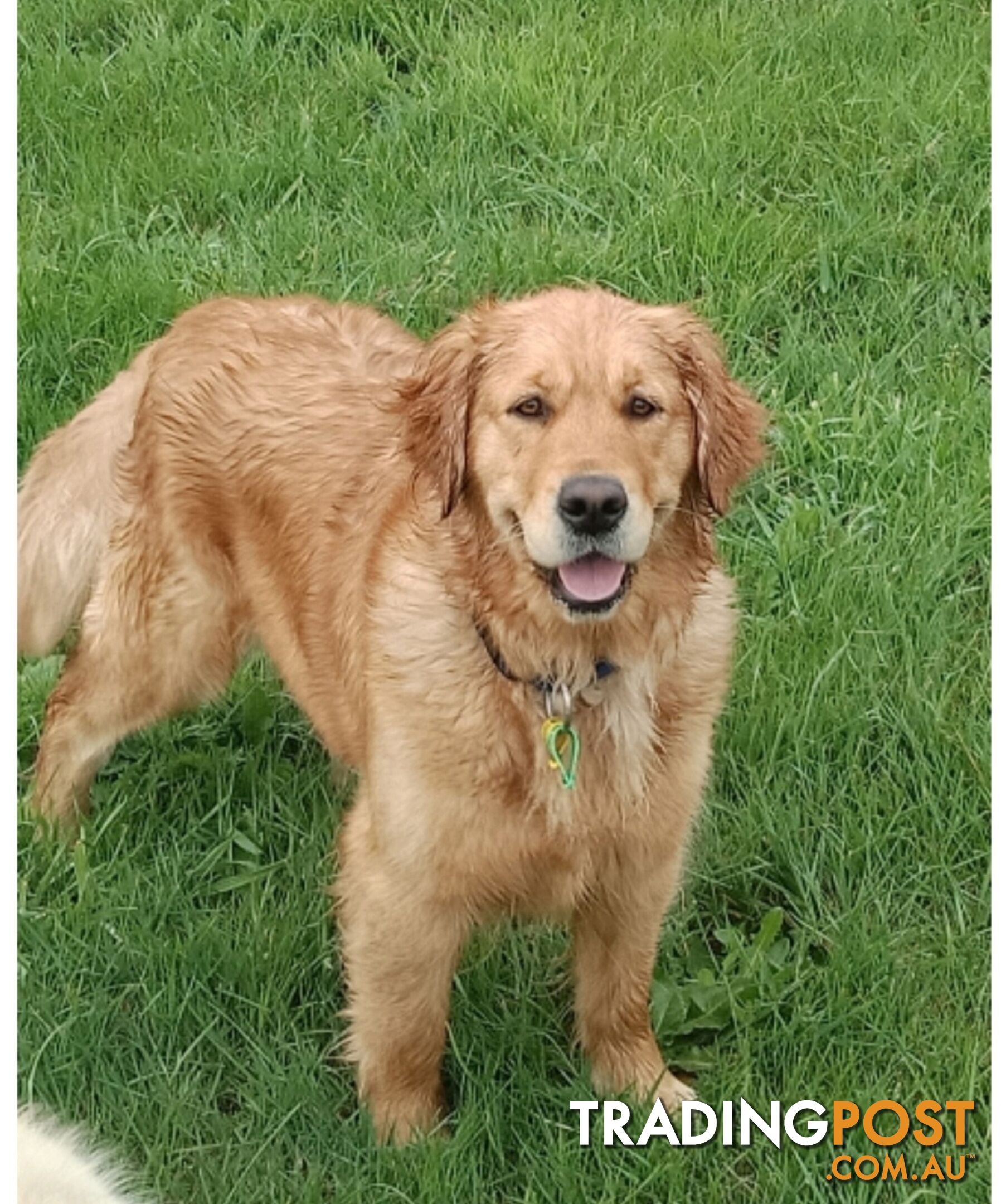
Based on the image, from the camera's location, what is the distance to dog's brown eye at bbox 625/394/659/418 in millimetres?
2900

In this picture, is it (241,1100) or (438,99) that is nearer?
(241,1100)

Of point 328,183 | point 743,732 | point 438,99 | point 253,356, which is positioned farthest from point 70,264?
point 743,732

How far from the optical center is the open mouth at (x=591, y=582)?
112 inches

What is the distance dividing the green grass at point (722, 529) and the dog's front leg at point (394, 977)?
0.34 feet

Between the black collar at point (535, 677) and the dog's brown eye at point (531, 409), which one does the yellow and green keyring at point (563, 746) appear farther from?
the dog's brown eye at point (531, 409)

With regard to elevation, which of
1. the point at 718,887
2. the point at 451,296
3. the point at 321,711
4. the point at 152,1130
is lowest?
the point at 152,1130

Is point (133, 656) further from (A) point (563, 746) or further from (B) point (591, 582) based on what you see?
(B) point (591, 582)

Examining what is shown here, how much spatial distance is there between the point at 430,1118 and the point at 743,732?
1.22 meters

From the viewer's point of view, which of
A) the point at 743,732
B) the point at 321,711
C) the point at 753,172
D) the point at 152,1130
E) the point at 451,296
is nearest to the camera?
the point at 152,1130

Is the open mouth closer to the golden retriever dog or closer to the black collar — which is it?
the golden retriever dog

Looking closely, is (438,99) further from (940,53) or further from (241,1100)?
(241,1100)

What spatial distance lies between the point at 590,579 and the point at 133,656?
145 centimetres

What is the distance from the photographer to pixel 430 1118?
3.41m

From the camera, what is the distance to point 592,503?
2.70 m
